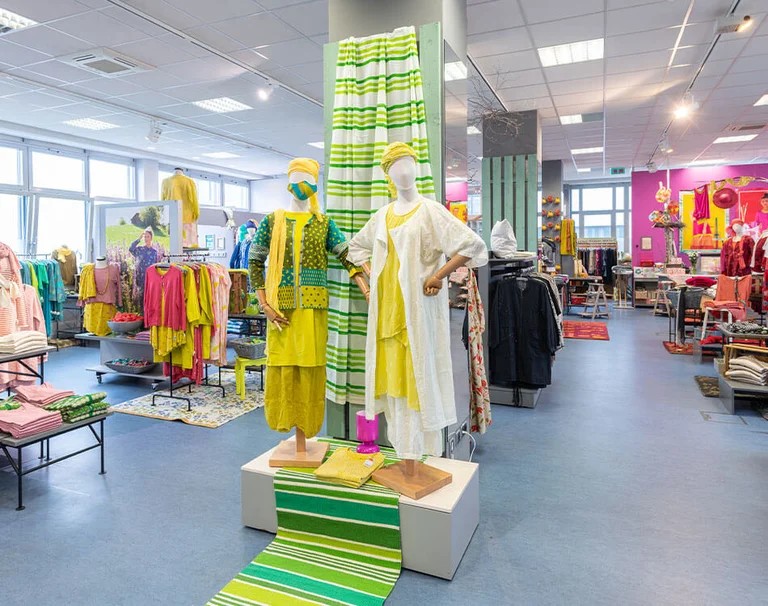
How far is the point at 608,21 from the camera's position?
18.1ft

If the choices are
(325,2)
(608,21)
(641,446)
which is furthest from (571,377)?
(325,2)

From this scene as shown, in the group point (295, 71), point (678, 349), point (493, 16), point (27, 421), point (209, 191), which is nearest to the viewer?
point (27, 421)

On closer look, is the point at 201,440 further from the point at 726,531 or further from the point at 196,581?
the point at 726,531

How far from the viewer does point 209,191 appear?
48.9 ft

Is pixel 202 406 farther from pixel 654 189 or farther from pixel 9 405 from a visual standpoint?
pixel 654 189

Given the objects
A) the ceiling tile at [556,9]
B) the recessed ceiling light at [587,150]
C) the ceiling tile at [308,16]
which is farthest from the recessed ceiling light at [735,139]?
the ceiling tile at [308,16]

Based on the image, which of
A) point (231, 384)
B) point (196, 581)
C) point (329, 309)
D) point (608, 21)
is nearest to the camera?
point (196, 581)

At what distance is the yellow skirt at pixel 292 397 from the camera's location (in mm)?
2748

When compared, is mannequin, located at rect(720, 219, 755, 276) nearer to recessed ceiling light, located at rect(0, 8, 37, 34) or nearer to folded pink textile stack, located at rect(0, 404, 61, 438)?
folded pink textile stack, located at rect(0, 404, 61, 438)

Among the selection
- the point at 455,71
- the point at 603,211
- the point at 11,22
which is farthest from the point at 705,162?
the point at 11,22

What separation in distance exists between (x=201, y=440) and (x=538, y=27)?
207 inches

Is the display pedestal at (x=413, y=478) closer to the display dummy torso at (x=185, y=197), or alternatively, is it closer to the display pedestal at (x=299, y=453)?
the display pedestal at (x=299, y=453)

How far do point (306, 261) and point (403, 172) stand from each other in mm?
703

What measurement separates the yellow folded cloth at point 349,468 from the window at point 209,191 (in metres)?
13.2
